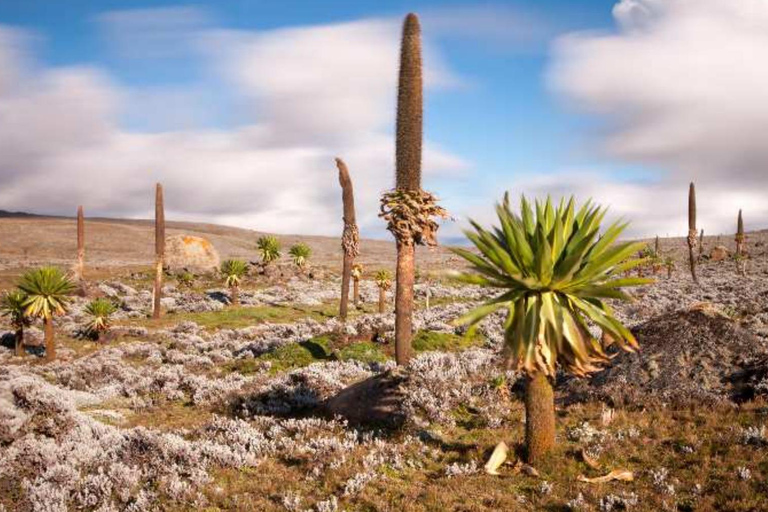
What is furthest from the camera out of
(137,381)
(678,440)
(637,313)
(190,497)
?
(637,313)

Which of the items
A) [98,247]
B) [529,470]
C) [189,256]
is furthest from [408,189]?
[98,247]

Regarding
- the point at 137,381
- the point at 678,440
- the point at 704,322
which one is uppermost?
the point at 704,322

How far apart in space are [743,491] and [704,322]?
6.77 m

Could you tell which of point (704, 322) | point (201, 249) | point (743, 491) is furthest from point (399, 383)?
point (201, 249)

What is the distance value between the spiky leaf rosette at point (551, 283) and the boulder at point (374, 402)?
4.69 meters

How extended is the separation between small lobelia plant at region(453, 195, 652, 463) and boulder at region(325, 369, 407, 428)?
14.3ft

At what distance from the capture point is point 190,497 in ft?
28.7

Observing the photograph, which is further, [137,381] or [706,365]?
[137,381]

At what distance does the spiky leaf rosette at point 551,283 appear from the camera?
7.70 m

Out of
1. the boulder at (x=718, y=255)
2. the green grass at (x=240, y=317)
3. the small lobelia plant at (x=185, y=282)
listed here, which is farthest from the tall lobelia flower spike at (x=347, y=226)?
the boulder at (x=718, y=255)

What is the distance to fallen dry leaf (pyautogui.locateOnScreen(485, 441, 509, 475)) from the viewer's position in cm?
889

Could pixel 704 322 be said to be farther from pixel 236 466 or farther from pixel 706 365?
pixel 236 466

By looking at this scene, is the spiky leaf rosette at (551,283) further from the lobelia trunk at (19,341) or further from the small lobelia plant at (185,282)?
the small lobelia plant at (185,282)

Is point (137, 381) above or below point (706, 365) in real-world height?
below
